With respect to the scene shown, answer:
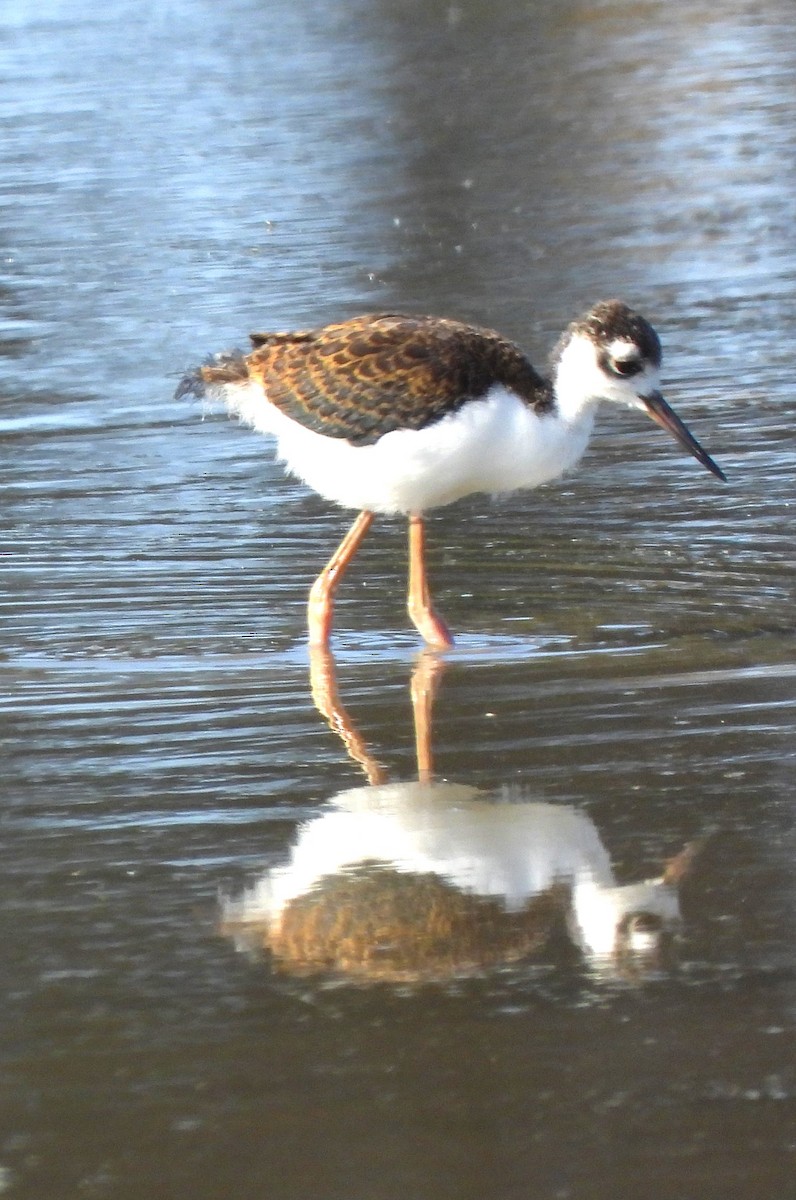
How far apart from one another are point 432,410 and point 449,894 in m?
2.69

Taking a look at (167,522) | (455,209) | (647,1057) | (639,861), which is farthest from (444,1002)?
(455,209)

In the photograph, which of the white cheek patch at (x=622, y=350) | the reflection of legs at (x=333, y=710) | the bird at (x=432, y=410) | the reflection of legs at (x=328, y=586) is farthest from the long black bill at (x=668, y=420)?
the reflection of legs at (x=333, y=710)

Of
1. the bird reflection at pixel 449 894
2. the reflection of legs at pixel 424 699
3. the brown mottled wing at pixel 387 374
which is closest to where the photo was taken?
the bird reflection at pixel 449 894

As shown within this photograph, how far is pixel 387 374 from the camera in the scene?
7.47m

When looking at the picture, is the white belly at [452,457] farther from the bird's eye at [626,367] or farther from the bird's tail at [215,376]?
the bird's tail at [215,376]

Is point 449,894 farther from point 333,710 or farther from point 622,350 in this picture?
point 622,350

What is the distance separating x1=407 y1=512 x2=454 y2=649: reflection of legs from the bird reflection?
65.9 inches

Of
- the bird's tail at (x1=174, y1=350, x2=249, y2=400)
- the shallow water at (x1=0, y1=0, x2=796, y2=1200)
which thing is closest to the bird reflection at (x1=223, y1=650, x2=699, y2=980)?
the shallow water at (x1=0, y1=0, x2=796, y2=1200)

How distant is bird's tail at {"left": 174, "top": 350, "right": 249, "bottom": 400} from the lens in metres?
8.24

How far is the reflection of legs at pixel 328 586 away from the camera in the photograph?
7562mm

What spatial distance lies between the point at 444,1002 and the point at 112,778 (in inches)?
69.6

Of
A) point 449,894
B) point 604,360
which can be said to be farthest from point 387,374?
point 449,894

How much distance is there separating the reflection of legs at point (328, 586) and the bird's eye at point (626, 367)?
1.03 m

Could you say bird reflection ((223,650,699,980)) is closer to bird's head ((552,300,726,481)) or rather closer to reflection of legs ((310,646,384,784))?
reflection of legs ((310,646,384,784))
